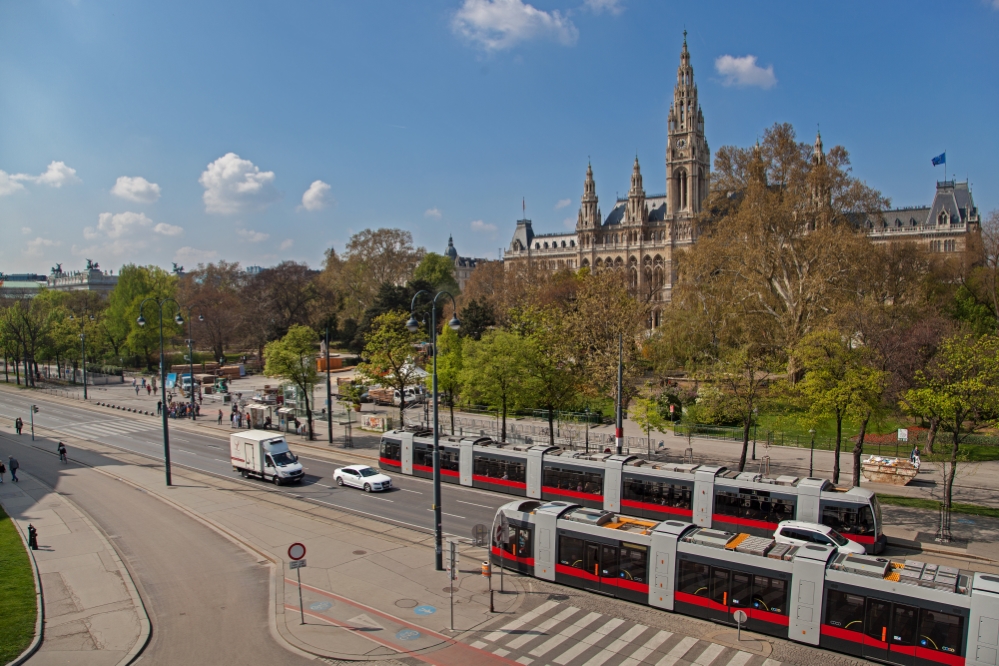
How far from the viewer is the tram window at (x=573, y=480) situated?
26141mm

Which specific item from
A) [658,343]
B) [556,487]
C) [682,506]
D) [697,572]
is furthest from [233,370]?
[697,572]

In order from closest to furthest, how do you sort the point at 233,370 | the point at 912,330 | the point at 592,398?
the point at 912,330
the point at 592,398
the point at 233,370

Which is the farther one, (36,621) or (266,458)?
(266,458)

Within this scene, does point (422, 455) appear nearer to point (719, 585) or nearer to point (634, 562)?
point (634, 562)

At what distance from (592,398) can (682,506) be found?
1153 inches

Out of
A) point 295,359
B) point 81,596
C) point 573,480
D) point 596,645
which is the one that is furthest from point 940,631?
point 295,359

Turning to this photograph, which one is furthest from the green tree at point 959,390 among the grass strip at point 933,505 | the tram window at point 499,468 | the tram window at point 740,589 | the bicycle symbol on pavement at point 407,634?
the bicycle symbol on pavement at point 407,634

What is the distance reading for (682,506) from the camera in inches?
943

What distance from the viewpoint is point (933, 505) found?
26953 mm

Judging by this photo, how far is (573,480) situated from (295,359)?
78.8 feet

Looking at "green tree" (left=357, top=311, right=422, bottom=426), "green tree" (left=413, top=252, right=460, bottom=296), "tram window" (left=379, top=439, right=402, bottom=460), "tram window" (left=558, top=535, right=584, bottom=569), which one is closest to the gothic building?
"green tree" (left=413, top=252, right=460, bottom=296)

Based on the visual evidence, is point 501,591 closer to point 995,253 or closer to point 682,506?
point 682,506

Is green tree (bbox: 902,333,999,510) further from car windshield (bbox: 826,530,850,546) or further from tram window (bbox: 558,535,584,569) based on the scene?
tram window (bbox: 558,535,584,569)

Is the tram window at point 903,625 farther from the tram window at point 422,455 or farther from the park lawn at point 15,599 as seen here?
the tram window at point 422,455
